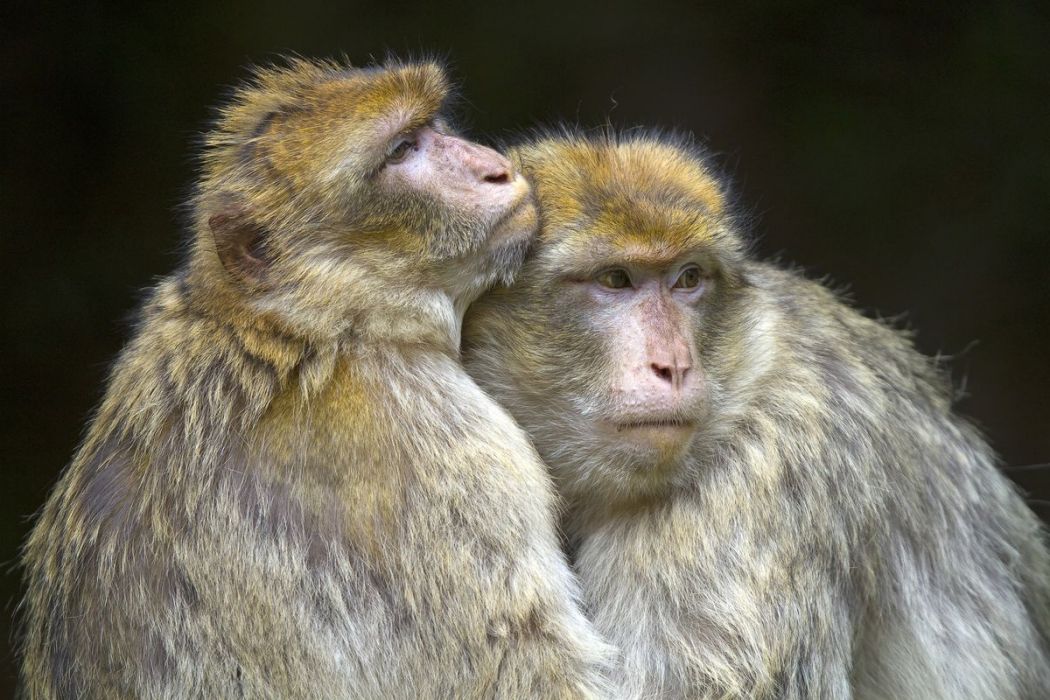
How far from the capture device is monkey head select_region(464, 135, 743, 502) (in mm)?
4086

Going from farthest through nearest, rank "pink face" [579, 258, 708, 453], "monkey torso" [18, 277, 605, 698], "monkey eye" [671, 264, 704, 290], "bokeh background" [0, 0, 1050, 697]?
"bokeh background" [0, 0, 1050, 697], "monkey eye" [671, 264, 704, 290], "pink face" [579, 258, 708, 453], "monkey torso" [18, 277, 605, 698]

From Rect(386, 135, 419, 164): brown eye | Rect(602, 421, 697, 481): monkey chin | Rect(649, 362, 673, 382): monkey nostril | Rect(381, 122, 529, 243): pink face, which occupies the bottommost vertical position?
Rect(602, 421, 697, 481): monkey chin

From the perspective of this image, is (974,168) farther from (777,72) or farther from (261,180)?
(261,180)

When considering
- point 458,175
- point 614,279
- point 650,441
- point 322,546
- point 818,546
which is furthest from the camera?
point 818,546

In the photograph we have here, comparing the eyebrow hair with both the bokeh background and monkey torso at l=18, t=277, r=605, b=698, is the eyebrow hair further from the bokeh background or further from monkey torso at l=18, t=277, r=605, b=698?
the bokeh background

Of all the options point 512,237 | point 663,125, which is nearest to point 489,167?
point 512,237

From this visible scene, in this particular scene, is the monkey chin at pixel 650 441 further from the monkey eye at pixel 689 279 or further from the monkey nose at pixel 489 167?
the monkey nose at pixel 489 167

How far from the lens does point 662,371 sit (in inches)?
160

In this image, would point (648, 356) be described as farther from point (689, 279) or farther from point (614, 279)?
point (689, 279)

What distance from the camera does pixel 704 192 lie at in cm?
452

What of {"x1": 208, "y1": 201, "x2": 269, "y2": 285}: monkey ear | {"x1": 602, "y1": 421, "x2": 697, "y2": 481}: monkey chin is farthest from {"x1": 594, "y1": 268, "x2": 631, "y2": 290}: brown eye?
{"x1": 208, "y1": 201, "x2": 269, "y2": 285}: monkey ear

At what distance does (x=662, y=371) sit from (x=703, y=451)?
0.41 m

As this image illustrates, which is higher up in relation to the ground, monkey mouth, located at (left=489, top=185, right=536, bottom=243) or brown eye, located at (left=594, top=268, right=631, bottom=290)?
monkey mouth, located at (left=489, top=185, right=536, bottom=243)

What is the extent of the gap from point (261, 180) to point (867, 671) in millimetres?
2638
